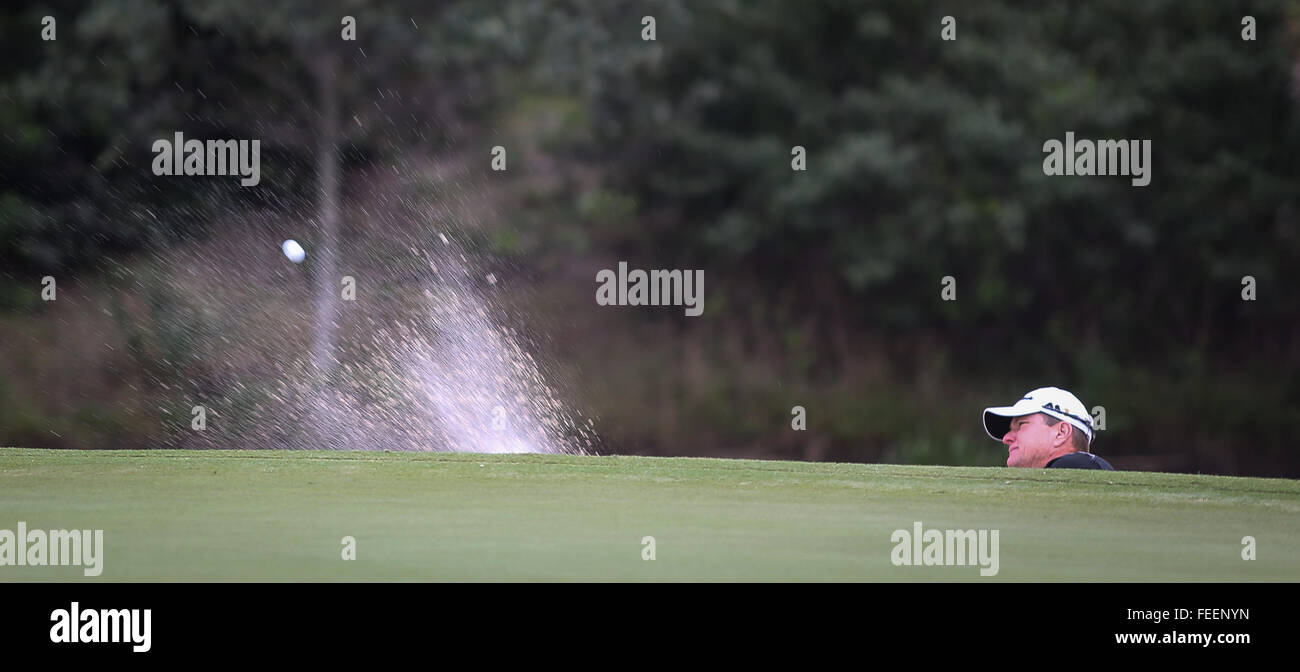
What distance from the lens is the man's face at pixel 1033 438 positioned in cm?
695

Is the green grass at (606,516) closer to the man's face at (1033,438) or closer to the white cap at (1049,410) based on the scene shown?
the white cap at (1049,410)

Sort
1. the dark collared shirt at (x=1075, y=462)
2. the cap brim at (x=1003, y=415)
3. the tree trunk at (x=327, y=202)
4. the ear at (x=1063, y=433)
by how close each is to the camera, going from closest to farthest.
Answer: the dark collared shirt at (x=1075, y=462)
the cap brim at (x=1003, y=415)
the ear at (x=1063, y=433)
the tree trunk at (x=327, y=202)

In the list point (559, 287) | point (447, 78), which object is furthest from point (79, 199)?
point (559, 287)

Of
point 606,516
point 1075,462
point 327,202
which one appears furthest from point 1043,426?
point 327,202

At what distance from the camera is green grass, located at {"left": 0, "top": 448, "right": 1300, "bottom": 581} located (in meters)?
4.02

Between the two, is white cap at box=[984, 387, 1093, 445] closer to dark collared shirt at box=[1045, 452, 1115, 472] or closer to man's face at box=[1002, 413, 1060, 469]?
man's face at box=[1002, 413, 1060, 469]

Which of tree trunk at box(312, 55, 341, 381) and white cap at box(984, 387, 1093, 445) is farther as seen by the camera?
tree trunk at box(312, 55, 341, 381)

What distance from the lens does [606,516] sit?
4887 mm

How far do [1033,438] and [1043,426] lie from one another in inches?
2.8

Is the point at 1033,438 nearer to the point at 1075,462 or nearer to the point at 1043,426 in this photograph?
the point at 1043,426

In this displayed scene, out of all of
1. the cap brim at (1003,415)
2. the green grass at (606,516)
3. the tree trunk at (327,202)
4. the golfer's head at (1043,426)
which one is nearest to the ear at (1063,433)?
the golfer's head at (1043,426)

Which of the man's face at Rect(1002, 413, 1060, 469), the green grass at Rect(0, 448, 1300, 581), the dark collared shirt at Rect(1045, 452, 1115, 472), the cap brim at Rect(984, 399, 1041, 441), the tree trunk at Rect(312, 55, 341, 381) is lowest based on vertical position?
the green grass at Rect(0, 448, 1300, 581)

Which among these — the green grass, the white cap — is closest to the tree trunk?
the green grass

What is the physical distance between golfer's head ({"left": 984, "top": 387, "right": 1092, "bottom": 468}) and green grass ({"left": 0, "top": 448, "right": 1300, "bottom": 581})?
0.61m
